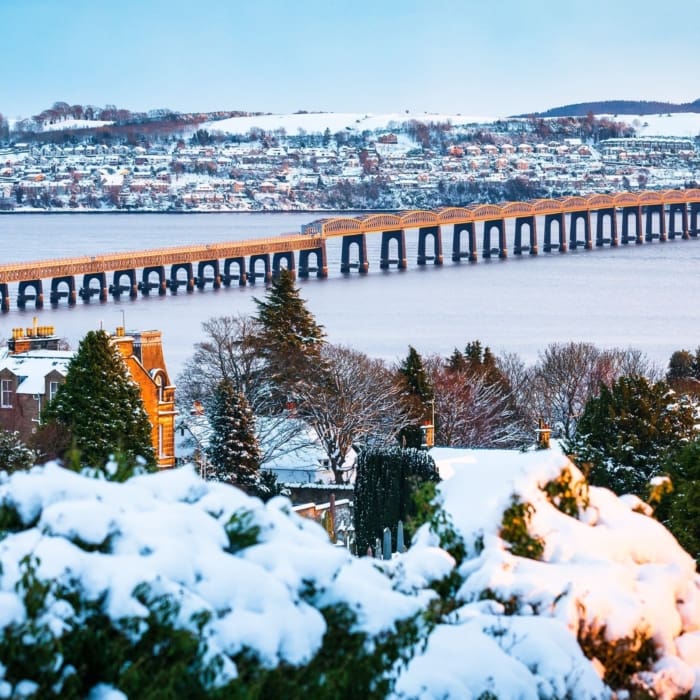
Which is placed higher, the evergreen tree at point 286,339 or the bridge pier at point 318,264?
the evergreen tree at point 286,339

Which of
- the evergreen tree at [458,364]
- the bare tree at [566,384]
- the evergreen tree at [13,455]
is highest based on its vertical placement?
the evergreen tree at [13,455]

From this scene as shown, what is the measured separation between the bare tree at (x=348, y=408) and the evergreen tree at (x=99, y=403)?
230 inches

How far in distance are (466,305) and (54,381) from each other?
143 ft

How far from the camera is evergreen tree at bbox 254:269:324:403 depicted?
2806 centimetres

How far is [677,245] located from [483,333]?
230 ft

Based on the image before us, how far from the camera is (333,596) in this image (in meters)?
4.06

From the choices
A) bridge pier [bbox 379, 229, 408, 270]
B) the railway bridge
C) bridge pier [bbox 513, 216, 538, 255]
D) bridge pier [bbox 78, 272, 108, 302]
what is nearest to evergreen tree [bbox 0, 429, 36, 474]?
the railway bridge

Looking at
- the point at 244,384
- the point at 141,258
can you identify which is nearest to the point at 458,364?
the point at 244,384

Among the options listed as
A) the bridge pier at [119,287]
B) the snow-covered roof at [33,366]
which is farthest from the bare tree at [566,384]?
the bridge pier at [119,287]

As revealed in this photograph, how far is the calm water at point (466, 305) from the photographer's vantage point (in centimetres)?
5031

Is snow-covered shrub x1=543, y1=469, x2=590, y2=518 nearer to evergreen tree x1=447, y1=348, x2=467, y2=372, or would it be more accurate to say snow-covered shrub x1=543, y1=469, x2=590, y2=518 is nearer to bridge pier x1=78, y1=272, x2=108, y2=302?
evergreen tree x1=447, y1=348, x2=467, y2=372

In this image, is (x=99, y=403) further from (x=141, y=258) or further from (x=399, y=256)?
(x=399, y=256)

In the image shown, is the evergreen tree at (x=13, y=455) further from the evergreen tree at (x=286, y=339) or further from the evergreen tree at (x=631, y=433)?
the evergreen tree at (x=286, y=339)

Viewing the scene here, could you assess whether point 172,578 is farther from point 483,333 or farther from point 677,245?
point 677,245
